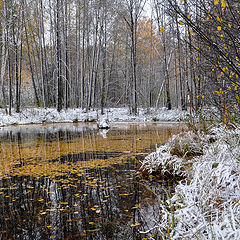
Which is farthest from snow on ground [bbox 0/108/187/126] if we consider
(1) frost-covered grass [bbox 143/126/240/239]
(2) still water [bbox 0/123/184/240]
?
(1) frost-covered grass [bbox 143/126/240/239]

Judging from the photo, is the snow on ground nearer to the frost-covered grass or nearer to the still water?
the still water

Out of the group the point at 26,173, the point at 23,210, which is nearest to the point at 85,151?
the point at 26,173

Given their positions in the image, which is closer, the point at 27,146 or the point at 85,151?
the point at 85,151

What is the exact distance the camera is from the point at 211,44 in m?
1.91

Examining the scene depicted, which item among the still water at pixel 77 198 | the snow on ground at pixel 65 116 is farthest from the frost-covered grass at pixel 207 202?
the snow on ground at pixel 65 116

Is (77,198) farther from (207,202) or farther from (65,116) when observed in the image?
(65,116)

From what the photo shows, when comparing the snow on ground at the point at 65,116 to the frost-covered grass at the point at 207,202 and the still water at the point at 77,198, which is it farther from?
the frost-covered grass at the point at 207,202

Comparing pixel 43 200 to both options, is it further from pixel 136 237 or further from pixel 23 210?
pixel 136 237

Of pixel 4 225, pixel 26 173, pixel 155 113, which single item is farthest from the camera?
pixel 155 113

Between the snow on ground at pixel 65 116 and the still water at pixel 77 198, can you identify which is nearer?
the still water at pixel 77 198

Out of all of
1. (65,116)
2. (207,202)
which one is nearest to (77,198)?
(207,202)

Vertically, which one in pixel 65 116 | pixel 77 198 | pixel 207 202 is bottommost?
pixel 77 198

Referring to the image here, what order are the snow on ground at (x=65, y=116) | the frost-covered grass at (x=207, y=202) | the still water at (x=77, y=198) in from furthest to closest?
the snow on ground at (x=65, y=116) < the still water at (x=77, y=198) < the frost-covered grass at (x=207, y=202)

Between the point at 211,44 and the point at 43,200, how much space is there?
2.45m
